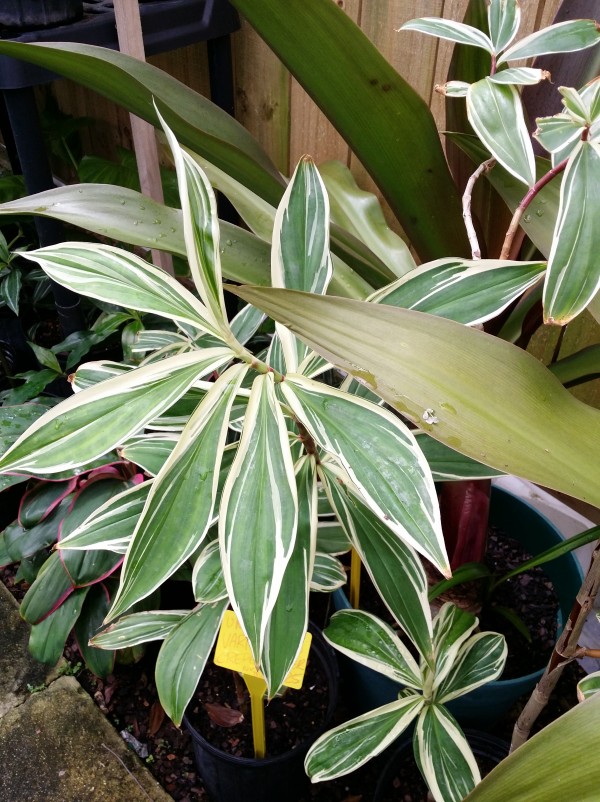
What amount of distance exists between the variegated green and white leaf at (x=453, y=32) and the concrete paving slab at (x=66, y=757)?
120 cm

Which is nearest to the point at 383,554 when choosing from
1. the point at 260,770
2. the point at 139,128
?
the point at 260,770

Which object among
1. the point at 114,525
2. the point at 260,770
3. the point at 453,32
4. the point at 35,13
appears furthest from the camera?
the point at 35,13

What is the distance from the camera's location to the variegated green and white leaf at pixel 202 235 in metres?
0.49

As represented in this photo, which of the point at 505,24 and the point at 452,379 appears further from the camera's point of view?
the point at 505,24

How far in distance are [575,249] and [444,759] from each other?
61cm

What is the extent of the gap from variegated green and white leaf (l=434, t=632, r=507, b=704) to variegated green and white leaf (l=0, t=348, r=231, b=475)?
0.56 metres

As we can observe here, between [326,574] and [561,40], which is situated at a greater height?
[561,40]

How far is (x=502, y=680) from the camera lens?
36.2 inches

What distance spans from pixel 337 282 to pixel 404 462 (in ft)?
1.31

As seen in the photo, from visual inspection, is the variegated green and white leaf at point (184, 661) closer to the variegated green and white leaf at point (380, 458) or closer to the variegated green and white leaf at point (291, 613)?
the variegated green and white leaf at point (291, 613)

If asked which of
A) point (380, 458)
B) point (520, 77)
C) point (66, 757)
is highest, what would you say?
point (520, 77)

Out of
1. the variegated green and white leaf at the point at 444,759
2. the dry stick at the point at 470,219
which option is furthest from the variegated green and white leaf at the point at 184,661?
the dry stick at the point at 470,219

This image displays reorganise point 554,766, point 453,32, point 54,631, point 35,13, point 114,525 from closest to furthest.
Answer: point 554,766, point 453,32, point 114,525, point 54,631, point 35,13

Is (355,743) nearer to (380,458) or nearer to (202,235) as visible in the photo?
(380,458)
